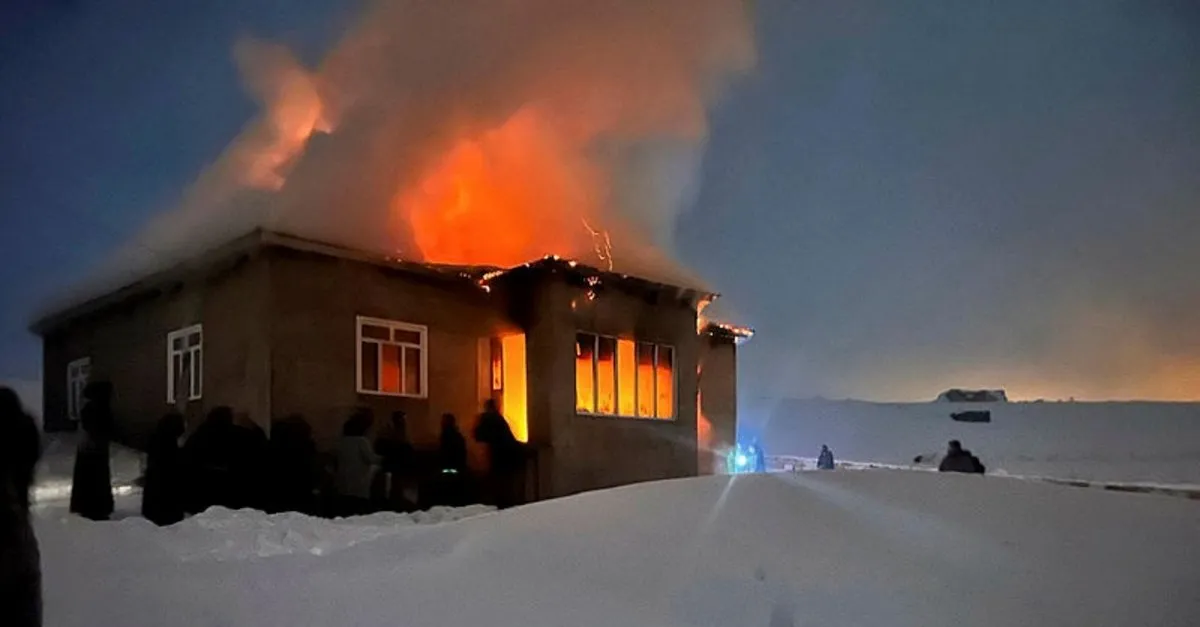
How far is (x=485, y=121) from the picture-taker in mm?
5082

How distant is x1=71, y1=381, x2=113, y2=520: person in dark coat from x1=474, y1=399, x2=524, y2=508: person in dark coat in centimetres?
218

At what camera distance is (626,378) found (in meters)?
5.99

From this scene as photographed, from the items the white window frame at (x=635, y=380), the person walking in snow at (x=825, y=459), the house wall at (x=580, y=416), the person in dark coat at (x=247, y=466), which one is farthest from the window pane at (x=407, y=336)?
the person walking in snow at (x=825, y=459)

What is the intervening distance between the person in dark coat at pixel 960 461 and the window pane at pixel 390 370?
10.4 feet

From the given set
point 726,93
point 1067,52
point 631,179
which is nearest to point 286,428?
point 631,179

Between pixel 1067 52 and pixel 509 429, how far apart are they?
409 cm

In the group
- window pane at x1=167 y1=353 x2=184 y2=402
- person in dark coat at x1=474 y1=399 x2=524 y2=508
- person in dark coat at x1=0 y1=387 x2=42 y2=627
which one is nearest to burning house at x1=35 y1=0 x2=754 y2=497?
window pane at x1=167 y1=353 x2=184 y2=402

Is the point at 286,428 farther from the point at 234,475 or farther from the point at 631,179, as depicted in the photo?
the point at 631,179

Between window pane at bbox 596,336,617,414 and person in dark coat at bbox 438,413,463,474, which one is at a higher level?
window pane at bbox 596,336,617,414

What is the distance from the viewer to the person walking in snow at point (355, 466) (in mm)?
4145

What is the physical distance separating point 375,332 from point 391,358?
197 millimetres

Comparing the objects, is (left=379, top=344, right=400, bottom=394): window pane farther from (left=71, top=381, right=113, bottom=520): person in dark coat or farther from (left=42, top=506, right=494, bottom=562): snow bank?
(left=71, top=381, right=113, bottom=520): person in dark coat

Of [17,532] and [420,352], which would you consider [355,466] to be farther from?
[17,532]

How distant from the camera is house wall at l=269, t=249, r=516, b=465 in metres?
4.12
